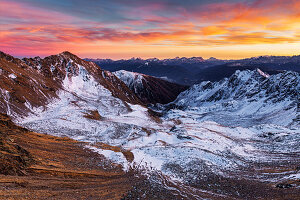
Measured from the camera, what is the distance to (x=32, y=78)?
301 feet

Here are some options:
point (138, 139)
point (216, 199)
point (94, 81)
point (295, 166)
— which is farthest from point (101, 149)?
point (94, 81)

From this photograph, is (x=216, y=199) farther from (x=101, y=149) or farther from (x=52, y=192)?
(x=101, y=149)

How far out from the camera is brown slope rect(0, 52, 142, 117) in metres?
67.5

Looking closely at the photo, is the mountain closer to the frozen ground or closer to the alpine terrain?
the frozen ground

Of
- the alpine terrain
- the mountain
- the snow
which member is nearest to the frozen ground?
the snow

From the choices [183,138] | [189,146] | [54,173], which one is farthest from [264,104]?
[54,173]

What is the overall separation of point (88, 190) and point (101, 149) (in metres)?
16.4

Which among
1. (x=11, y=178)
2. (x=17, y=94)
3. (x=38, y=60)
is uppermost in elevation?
(x=38, y=60)

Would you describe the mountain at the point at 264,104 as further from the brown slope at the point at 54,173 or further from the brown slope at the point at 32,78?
the brown slope at the point at 32,78

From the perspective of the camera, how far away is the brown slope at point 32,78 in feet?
221

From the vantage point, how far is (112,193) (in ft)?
74.4

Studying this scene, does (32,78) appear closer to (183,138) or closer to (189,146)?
(183,138)

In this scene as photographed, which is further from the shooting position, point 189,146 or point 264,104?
point 264,104

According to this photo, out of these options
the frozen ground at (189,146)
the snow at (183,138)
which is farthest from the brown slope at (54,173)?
the snow at (183,138)
